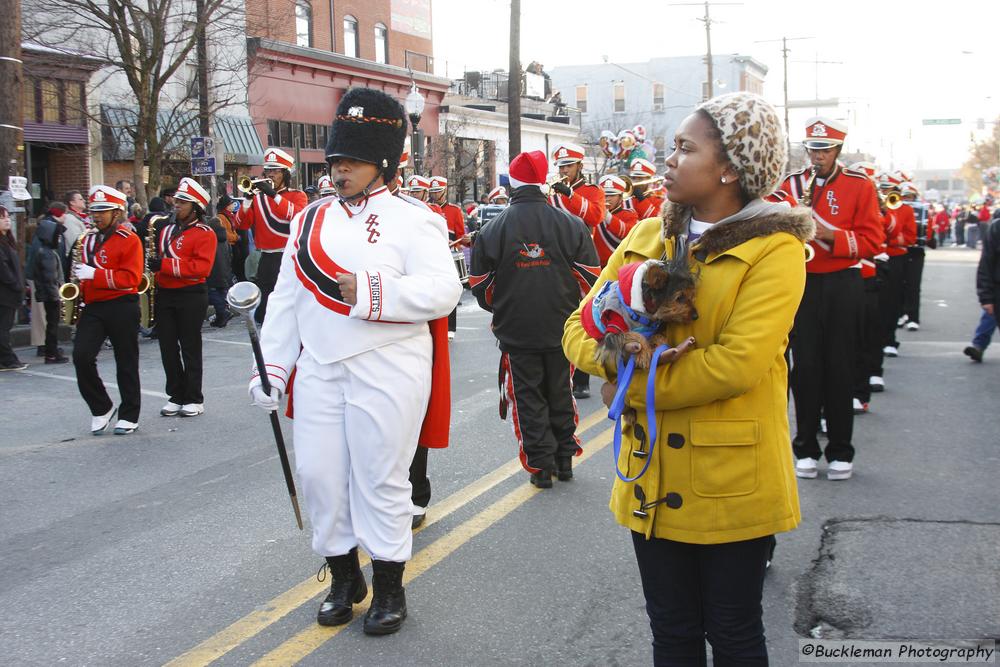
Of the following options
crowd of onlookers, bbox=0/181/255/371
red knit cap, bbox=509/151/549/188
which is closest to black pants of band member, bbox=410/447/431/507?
red knit cap, bbox=509/151/549/188

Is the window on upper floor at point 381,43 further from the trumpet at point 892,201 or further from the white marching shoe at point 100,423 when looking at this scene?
the white marching shoe at point 100,423

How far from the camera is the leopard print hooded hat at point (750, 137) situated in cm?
283

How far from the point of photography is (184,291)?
8930 mm

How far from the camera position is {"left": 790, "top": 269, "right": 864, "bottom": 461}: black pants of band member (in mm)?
6441

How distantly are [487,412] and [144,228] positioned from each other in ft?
24.8

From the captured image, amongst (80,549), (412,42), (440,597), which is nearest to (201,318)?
(80,549)

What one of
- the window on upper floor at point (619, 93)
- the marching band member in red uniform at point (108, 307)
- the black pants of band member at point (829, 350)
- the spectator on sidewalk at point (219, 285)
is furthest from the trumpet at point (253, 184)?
the window on upper floor at point (619, 93)

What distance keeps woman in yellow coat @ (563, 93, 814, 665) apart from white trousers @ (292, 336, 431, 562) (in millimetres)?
1391

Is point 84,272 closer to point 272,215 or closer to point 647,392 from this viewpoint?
point 272,215

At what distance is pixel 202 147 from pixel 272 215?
9.09 m

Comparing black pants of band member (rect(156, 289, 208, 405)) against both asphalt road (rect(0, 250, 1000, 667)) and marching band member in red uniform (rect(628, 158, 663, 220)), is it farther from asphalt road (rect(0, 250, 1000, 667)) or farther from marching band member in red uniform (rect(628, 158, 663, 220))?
marching band member in red uniform (rect(628, 158, 663, 220))

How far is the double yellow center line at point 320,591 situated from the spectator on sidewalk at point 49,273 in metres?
7.66

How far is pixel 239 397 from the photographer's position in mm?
10023

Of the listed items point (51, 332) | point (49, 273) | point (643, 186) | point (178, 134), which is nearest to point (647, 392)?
point (643, 186)
